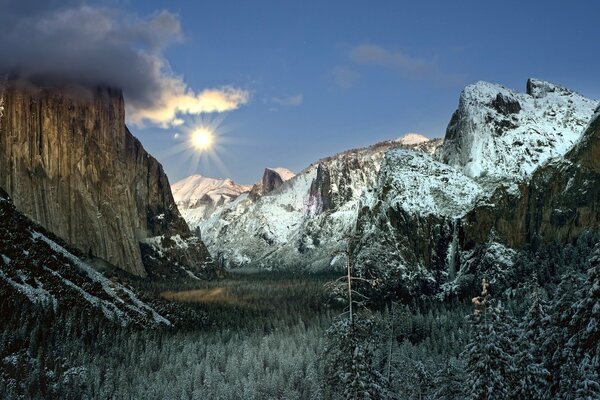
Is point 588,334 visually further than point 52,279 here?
No

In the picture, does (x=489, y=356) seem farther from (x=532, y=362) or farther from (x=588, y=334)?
(x=588, y=334)

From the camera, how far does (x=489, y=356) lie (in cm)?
2864

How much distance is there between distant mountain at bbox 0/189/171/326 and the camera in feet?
378

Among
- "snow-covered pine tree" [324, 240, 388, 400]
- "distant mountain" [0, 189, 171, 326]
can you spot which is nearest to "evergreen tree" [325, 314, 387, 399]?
"snow-covered pine tree" [324, 240, 388, 400]

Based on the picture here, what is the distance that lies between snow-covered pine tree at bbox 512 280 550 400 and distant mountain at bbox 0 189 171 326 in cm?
10790

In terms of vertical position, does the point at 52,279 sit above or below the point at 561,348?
above

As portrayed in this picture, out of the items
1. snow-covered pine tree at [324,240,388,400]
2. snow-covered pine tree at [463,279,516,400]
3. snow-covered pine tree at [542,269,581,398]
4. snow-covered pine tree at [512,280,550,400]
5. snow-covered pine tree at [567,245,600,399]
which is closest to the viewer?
snow-covered pine tree at [567,245,600,399]

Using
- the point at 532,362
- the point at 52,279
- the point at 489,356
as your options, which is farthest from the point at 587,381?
the point at 52,279

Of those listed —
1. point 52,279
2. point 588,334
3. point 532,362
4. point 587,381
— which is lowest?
point 587,381

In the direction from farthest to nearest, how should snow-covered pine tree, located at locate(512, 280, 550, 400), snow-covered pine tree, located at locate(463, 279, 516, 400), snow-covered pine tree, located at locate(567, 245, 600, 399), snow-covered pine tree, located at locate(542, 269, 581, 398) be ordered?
snow-covered pine tree, located at locate(463, 279, 516, 400) < snow-covered pine tree, located at locate(512, 280, 550, 400) < snow-covered pine tree, located at locate(542, 269, 581, 398) < snow-covered pine tree, located at locate(567, 245, 600, 399)

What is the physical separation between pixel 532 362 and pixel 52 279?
404 ft

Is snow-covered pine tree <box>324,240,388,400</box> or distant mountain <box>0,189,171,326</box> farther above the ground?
distant mountain <box>0,189,171,326</box>

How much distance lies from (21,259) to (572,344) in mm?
128332

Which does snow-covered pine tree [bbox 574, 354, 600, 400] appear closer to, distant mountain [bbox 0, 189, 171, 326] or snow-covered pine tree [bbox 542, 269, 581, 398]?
snow-covered pine tree [bbox 542, 269, 581, 398]
